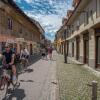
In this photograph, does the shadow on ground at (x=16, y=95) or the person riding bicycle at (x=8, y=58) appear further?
the person riding bicycle at (x=8, y=58)

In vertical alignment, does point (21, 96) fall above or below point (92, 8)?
below

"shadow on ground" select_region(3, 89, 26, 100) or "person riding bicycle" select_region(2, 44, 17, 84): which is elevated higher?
"person riding bicycle" select_region(2, 44, 17, 84)

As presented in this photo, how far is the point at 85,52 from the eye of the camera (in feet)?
88.9

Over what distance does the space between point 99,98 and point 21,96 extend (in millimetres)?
2518

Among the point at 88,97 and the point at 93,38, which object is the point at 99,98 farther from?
the point at 93,38

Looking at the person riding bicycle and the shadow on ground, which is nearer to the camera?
the shadow on ground

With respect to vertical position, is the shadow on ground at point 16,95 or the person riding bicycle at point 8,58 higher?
the person riding bicycle at point 8,58

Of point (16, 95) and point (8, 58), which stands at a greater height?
point (8, 58)

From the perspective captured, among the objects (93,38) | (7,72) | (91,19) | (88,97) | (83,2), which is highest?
(83,2)

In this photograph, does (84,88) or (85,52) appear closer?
(84,88)

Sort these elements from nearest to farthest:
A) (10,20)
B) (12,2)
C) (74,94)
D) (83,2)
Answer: (74,94) → (83,2) → (12,2) → (10,20)

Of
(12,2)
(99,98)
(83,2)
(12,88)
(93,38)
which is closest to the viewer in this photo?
(99,98)

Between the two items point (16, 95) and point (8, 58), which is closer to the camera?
point (16, 95)

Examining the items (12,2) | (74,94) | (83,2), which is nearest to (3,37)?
(12,2)
